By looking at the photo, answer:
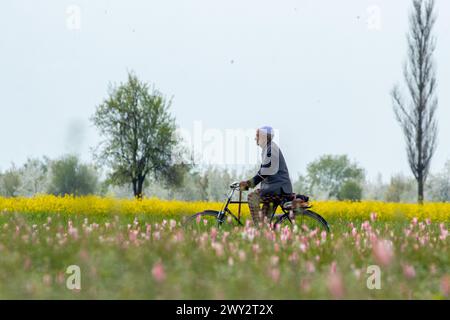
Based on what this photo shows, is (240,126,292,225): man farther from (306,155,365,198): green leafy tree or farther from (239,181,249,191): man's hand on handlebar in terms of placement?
(306,155,365,198): green leafy tree

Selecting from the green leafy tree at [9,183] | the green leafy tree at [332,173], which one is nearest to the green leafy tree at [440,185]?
the green leafy tree at [332,173]

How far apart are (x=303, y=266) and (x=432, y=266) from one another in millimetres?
1530

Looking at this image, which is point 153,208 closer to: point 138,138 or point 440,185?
point 138,138

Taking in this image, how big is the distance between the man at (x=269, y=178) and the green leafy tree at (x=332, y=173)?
255 ft

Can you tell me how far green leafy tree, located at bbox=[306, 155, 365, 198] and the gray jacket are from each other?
77735 millimetres

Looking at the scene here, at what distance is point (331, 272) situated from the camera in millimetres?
5070

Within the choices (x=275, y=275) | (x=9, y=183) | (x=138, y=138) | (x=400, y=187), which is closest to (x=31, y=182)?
(x=9, y=183)

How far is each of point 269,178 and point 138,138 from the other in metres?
24.3

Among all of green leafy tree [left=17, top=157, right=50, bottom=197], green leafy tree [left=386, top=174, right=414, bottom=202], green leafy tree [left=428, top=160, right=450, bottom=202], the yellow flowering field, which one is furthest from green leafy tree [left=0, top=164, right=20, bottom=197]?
green leafy tree [left=428, top=160, right=450, bottom=202]

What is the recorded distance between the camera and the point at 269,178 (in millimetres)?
8781

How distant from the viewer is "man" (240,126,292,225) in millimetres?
8750
